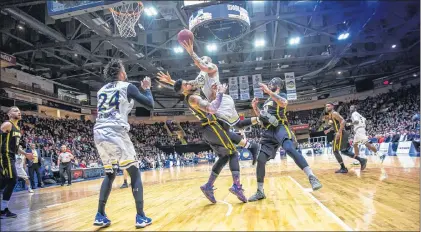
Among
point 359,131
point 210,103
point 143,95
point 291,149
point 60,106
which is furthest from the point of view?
point 60,106

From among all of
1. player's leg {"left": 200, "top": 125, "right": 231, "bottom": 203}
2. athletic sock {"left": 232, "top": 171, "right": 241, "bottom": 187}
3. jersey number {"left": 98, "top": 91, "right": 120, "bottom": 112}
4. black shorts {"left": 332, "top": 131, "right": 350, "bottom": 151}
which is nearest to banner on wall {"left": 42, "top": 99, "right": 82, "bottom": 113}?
black shorts {"left": 332, "top": 131, "right": 350, "bottom": 151}

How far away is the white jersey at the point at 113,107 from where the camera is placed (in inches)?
137

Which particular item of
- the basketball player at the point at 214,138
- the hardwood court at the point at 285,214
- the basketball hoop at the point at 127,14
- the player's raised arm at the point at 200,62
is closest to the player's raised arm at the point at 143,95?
the basketball player at the point at 214,138

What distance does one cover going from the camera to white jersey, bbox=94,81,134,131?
3480 mm

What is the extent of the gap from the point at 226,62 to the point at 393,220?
2129 cm

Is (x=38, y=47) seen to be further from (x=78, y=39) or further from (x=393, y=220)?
(x=393, y=220)

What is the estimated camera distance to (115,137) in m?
3.41

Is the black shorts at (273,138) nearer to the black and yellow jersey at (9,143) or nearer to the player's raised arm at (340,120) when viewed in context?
the player's raised arm at (340,120)

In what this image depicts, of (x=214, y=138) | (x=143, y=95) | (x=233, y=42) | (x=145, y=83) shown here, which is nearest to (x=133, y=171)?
(x=143, y=95)

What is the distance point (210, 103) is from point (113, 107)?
1.20 metres

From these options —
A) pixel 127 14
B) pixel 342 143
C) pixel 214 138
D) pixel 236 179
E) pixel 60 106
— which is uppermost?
pixel 127 14

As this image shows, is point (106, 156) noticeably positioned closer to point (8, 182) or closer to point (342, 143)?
point (8, 182)

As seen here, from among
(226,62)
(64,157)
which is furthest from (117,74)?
(226,62)

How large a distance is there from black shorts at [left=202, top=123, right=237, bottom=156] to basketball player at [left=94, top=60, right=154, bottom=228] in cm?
106
